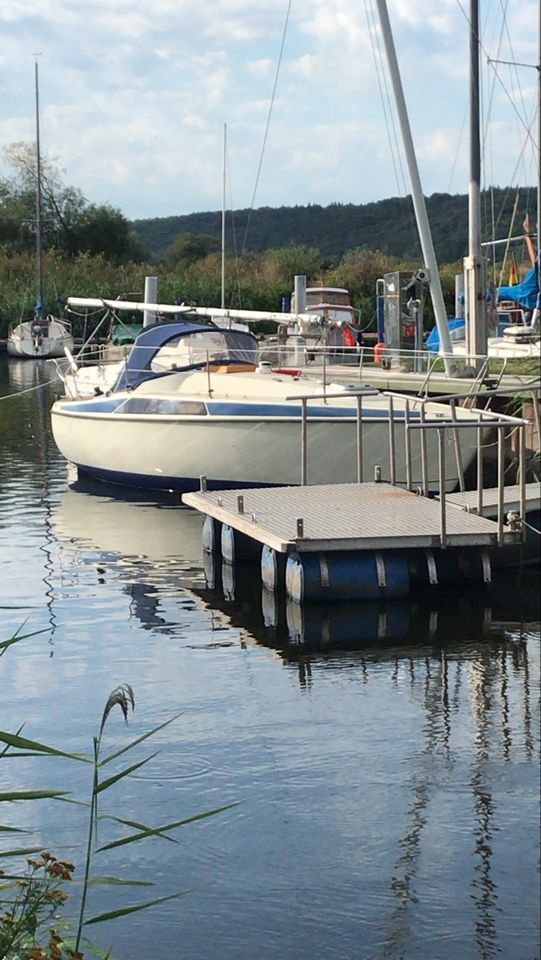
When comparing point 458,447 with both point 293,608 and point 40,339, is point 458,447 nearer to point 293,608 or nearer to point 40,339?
point 293,608

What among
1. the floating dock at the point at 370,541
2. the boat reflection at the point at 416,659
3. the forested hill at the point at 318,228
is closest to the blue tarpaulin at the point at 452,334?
the boat reflection at the point at 416,659

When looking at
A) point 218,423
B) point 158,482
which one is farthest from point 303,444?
point 158,482

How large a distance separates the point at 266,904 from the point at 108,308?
19.1m

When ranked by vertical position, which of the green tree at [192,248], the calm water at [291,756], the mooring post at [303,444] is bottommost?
the calm water at [291,756]

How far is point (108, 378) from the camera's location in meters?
24.0

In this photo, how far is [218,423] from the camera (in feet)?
62.0

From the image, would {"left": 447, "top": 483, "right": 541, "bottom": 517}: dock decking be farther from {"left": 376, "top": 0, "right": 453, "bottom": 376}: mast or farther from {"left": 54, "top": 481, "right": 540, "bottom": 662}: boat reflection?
{"left": 376, "top": 0, "right": 453, "bottom": 376}: mast

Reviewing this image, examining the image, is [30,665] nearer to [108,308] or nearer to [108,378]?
[108,378]

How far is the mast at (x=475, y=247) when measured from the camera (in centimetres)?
2102

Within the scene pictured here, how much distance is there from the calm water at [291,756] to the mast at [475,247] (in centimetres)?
673

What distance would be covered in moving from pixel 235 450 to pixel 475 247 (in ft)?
17.2

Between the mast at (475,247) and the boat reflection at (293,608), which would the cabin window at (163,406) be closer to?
the boat reflection at (293,608)

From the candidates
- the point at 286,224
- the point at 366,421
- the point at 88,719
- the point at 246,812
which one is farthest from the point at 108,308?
the point at 286,224

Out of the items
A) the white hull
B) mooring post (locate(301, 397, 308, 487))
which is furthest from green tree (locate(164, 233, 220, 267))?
mooring post (locate(301, 397, 308, 487))
